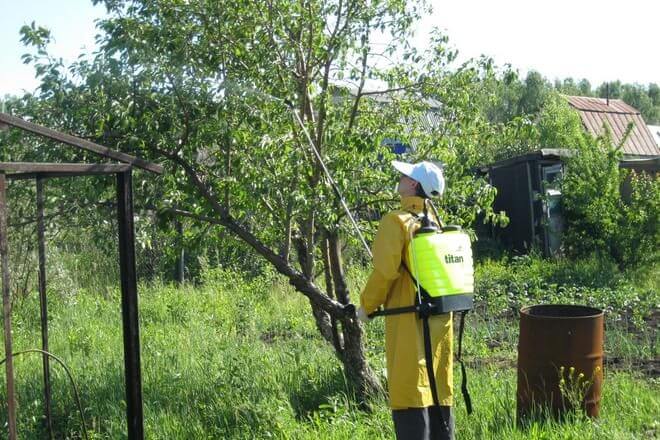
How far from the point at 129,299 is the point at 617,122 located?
1083 inches

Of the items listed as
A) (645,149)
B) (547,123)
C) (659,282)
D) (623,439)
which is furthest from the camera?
(645,149)

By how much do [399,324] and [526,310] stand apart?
171cm

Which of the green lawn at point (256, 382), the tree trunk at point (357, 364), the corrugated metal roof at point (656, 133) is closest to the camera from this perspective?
the green lawn at point (256, 382)

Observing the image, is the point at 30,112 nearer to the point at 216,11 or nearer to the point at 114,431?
the point at 216,11

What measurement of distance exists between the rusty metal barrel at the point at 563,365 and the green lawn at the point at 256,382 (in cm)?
14

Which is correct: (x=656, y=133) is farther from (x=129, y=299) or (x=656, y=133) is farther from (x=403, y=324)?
(x=129, y=299)

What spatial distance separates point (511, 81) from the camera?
6.08 metres

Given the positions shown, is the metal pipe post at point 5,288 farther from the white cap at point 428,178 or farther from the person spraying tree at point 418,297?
the white cap at point 428,178

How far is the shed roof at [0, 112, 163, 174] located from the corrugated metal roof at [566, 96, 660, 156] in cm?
2445

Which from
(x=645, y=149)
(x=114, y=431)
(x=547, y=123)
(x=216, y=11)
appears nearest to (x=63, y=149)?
(x=216, y=11)

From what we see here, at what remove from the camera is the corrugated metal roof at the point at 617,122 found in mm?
27812

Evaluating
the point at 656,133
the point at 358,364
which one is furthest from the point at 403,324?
the point at 656,133

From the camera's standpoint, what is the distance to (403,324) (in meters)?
4.20

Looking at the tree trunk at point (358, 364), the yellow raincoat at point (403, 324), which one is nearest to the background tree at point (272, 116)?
the tree trunk at point (358, 364)
